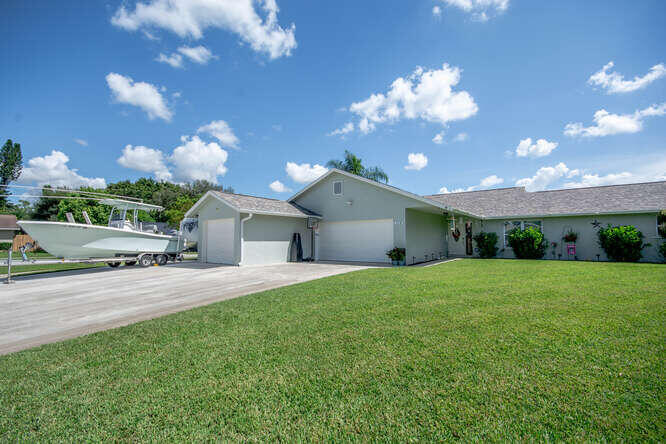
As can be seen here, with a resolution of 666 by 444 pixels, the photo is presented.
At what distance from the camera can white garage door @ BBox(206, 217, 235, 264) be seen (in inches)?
511

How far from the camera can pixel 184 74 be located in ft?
44.1

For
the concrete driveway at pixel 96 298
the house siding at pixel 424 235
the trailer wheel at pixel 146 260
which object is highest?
the house siding at pixel 424 235

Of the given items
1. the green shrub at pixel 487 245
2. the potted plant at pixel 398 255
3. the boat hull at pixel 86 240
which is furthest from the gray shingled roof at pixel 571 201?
the boat hull at pixel 86 240

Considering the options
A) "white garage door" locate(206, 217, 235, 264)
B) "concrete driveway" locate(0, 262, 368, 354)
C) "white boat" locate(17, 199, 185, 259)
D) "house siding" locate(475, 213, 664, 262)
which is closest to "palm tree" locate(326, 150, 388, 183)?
"house siding" locate(475, 213, 664, 262)

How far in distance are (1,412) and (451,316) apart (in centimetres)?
511

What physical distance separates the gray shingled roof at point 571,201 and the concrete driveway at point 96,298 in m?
13.7

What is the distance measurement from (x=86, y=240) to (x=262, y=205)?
6.66 m

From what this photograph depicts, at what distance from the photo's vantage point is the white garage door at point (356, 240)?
13.1 metres

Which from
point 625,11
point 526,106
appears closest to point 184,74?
point 526,106

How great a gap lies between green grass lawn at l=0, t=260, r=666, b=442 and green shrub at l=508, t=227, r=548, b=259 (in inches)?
431

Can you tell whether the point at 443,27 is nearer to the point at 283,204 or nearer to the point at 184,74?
the point at 283,204

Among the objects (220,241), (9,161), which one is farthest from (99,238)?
(9,161)

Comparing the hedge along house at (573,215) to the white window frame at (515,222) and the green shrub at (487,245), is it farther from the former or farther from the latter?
the green shrub at (487,245)

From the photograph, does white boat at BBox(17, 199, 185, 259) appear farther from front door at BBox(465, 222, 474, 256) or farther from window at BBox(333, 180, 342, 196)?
front door at BBox(465, 222, 474, 256)
